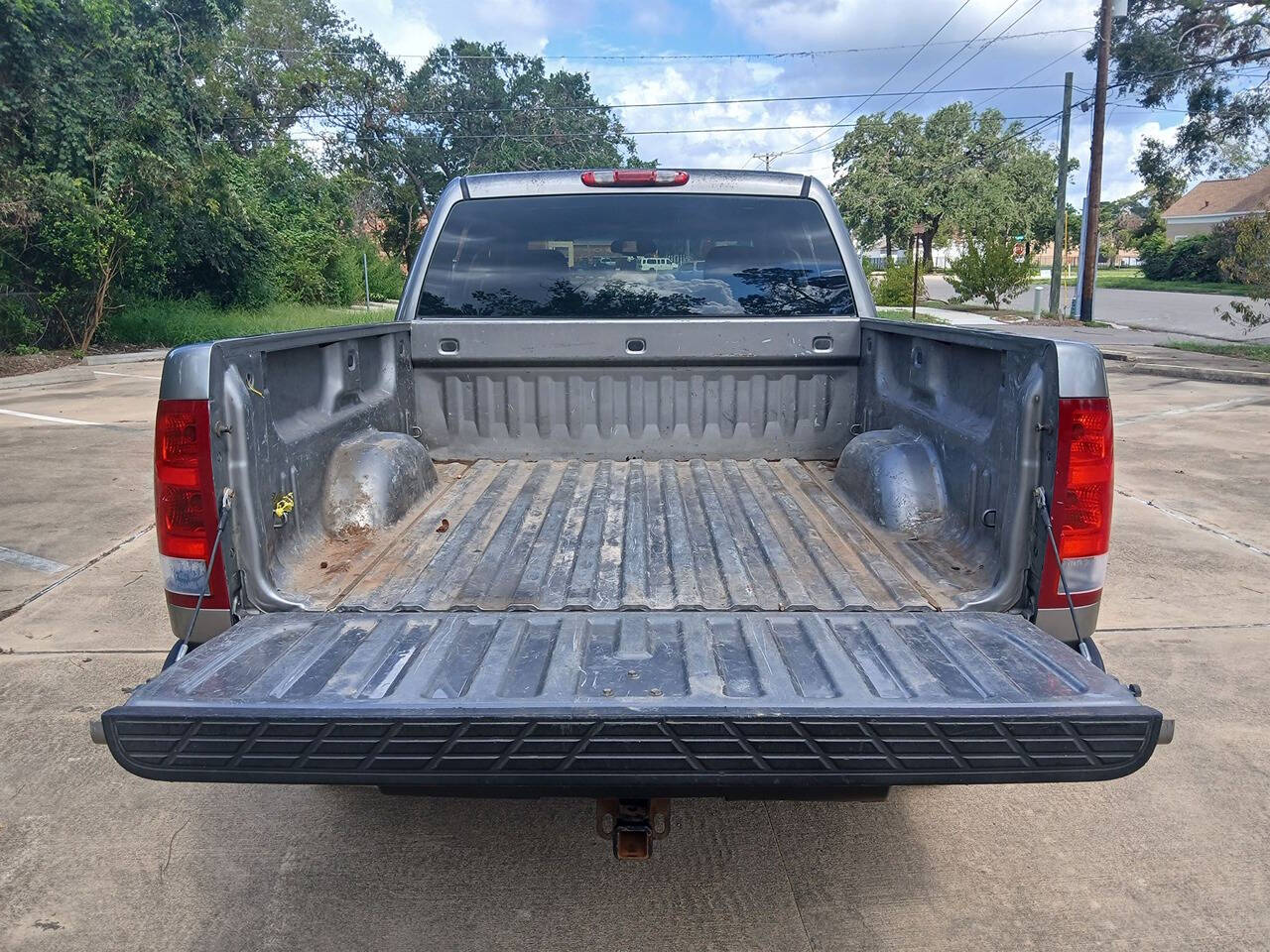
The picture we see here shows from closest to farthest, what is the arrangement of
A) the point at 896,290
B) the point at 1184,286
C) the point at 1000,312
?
1. the point at 1000,312
2. the point at 896,290
3. the point at 1184,286

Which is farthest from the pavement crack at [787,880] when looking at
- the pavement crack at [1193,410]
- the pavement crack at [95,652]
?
the pavement crack at [1193,410]

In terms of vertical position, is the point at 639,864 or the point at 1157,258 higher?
the point at 1157,258

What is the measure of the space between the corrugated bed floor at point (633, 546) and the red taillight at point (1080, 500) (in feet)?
1.20

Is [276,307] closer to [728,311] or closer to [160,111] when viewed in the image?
[160,111]

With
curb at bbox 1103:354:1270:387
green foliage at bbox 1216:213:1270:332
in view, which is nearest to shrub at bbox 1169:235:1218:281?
green foliage at bbox 1216:213:1270:332

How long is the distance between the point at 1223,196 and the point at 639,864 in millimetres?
78779

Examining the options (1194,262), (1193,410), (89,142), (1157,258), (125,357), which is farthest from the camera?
(1157,258)

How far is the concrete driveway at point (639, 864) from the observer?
2805 mm

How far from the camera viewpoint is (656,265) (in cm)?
421

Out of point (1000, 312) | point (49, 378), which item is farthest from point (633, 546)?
point (1000, 312)

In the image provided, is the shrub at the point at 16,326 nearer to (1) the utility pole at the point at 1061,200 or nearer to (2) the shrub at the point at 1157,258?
(1) the utility pole at the point at 1061,200

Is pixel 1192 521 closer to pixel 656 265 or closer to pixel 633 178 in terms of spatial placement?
pixel 656 265

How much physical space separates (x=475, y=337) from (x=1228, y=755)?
3.40 meters

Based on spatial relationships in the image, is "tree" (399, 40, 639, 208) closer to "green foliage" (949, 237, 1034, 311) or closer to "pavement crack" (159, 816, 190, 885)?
"green foliage" (949, 237, 1034, 311)
